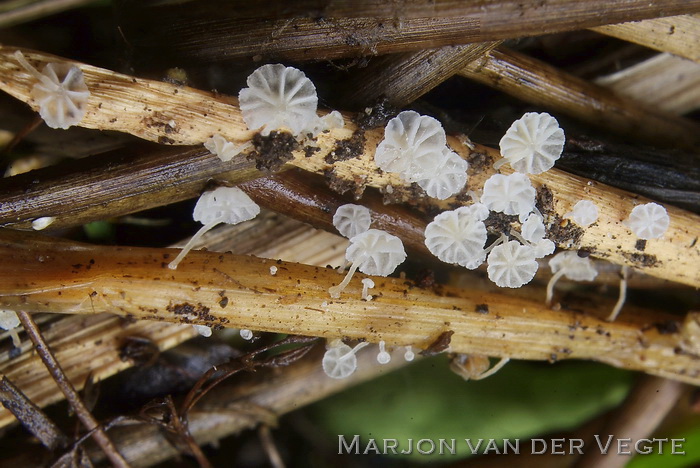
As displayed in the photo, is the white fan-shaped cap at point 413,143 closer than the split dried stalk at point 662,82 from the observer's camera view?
Yes

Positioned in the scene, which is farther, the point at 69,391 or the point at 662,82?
the point at 662,82

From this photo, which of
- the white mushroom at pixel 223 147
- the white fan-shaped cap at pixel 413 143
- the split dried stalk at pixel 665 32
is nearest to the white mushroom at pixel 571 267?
the white fan-shaped cap at pixel 413 143

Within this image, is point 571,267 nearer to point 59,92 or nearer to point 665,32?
point 665,32

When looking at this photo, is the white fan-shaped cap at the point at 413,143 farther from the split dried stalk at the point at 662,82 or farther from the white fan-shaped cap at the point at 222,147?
the split dried stalk at the point at 662,82

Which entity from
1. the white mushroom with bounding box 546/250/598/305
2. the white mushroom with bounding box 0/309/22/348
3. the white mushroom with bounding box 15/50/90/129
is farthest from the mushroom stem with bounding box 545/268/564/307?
the white mushroom with bounding box 0/309/22/348

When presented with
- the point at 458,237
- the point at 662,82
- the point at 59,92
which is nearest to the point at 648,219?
the point at 458,237
